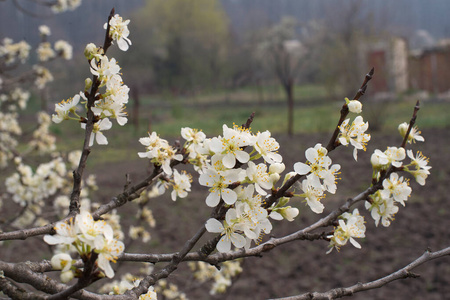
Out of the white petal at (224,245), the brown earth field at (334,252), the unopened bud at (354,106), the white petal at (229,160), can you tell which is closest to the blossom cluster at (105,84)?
the white petal at (229,160)

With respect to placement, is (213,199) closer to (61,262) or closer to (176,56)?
(61,262)

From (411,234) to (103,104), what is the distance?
15.0 feet

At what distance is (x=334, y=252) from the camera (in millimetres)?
4754

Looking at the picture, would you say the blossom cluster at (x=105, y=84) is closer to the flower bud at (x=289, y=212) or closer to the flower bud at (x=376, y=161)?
the flower bud at (x=289, y=212)

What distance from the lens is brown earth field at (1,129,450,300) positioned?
3.95 metres

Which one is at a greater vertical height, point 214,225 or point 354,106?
point 354,106

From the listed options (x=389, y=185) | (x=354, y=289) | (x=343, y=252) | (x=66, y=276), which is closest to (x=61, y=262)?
(x=66, y=276)

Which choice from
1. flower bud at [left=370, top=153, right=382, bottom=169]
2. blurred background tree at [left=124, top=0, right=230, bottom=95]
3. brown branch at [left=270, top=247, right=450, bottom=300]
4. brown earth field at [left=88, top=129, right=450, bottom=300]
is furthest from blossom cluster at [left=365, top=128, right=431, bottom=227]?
blurred background tree at [left=124, top=0, right=230, bottom=95]

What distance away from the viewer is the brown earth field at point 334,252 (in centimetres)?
395

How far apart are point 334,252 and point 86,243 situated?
14.2 ft

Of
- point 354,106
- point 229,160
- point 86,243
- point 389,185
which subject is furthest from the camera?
point 389,185

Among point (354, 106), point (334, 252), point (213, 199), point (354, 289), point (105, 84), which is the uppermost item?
point (105, 84)

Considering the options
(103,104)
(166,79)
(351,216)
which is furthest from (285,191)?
(166,79)

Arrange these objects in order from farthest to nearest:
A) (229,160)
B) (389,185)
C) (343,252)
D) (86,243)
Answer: (343,252) < (389,185) < (229,160) < (86,243)
